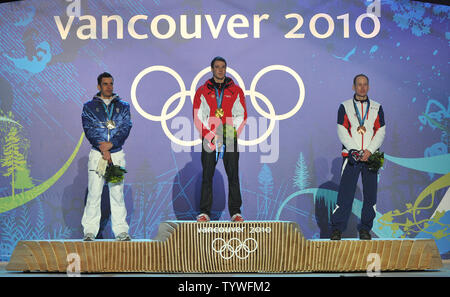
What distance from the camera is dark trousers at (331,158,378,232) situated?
6.41m

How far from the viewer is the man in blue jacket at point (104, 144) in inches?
252

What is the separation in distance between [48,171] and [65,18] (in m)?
1.99

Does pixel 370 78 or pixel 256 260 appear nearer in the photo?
pixel 256 260

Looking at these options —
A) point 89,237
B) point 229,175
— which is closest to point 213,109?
point 229,175

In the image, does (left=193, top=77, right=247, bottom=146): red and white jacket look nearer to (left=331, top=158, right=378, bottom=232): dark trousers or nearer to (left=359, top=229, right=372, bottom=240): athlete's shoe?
(left=331, top=158, right=378, bottom=232): dark trousers

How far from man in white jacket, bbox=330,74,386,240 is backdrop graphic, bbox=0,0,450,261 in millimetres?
1099

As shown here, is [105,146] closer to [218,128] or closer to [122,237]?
[122,237]

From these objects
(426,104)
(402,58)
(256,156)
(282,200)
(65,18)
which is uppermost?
(65,18)

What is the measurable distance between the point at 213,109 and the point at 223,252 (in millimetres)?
1539

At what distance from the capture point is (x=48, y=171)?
7.57 m

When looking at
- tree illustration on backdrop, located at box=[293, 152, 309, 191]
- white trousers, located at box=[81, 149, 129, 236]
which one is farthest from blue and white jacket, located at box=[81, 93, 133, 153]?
tree illustration on backdrop, located at box=[293, 152, 309, 191]

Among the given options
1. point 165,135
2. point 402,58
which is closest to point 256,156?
point 165,135

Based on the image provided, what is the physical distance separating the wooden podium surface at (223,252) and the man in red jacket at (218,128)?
14.6 inches

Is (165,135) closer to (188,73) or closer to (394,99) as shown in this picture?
(188,73)
